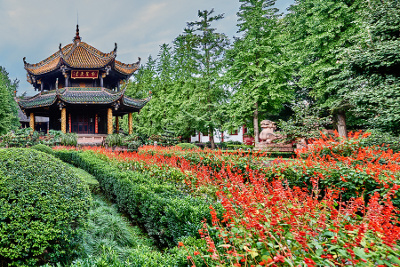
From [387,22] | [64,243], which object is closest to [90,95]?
[64,243]

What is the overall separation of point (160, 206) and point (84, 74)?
68.9 feet

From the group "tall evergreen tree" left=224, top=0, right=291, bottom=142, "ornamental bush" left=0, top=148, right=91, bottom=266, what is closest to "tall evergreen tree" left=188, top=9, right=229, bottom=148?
"tall evergreen tree" left=224, top=0, right=291, bottom=142

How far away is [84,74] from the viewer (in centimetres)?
2045

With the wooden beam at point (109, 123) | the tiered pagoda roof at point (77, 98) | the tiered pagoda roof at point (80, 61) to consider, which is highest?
the tiered pagoda roof at point (80, 61)

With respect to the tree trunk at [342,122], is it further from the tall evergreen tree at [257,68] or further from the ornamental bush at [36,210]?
the ornamental bush at [36,210]

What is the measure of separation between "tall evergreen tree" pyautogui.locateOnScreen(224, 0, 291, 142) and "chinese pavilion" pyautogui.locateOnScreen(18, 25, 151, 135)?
10.2 m

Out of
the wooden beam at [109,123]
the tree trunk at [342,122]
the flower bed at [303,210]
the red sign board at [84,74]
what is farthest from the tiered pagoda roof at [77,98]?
the tree trunk at [342,122]

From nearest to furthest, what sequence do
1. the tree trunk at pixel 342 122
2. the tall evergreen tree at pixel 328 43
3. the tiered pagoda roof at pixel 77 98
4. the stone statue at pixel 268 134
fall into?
1. the tall evergreen tree at pixel 328 43
2. the tree trunk at pixel 342 122
3. the stone statue at pixel 268 134
4. the tiered pagoda roof at pixel 77 98

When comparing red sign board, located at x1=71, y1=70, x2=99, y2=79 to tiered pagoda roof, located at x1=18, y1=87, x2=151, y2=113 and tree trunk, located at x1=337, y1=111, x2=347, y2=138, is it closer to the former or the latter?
tiered pagoda roof, located at x1=18, y1=87, x2=151, y2=113

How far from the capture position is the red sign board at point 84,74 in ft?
66.7

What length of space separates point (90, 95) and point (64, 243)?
1925 cm

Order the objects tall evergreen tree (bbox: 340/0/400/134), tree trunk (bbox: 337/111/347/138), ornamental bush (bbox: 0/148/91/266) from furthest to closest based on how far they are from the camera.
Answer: tree trunk (bbox: 337/111/347/138)
tall evergreen tree (bbox: 340/0/400/134)
ornamental bush (bbox: 0/148/91/266)

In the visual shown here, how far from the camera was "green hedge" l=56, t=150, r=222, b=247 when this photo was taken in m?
2.83

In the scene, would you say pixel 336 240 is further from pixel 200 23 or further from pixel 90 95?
pixel 200 23
